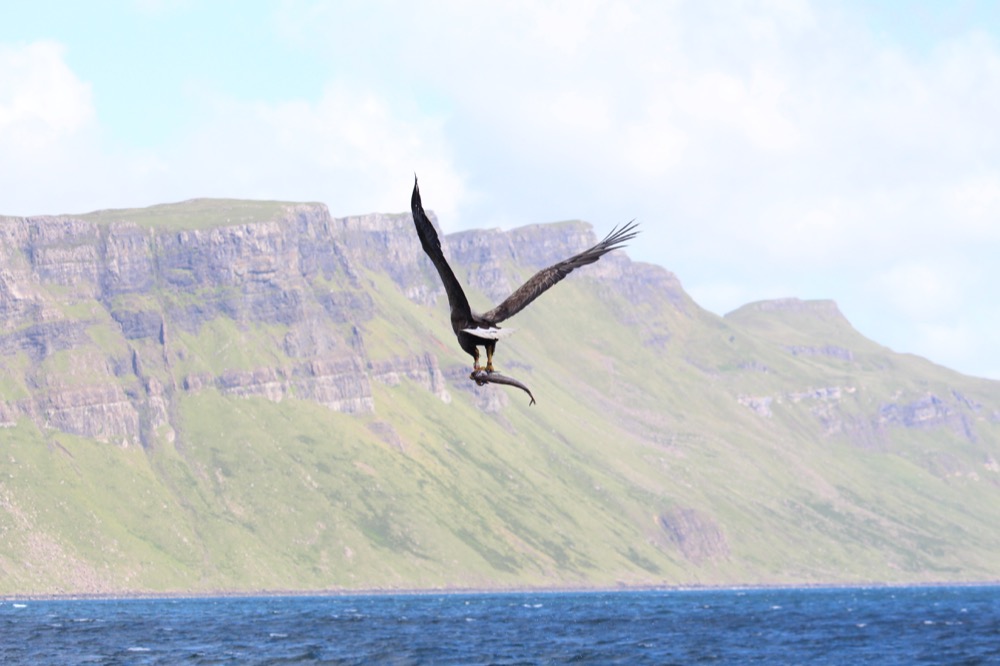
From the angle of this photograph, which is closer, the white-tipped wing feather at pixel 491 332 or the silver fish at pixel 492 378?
the silver fish at pixel 492 378

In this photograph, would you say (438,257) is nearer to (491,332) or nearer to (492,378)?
(491,332)

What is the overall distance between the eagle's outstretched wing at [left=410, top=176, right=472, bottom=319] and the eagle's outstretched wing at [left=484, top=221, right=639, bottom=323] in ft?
1.76

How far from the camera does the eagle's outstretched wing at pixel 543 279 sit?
3091 cm

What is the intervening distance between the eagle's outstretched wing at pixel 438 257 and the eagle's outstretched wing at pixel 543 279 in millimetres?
535

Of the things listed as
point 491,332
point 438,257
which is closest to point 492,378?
point 491,332

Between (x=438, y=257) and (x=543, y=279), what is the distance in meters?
3.18

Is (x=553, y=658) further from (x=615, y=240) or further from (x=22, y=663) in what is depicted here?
(x=615, y=240)

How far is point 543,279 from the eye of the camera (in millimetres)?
32781

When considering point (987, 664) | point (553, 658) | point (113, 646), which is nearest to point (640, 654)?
point (553, 658)

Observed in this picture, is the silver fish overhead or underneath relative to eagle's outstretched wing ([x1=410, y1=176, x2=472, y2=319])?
underneath

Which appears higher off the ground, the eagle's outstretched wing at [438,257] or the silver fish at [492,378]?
the eagle's outstretched wing at [438,257]

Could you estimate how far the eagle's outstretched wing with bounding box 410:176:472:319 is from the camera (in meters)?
29.9

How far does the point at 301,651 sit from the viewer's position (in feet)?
552

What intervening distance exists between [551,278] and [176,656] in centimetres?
13495
